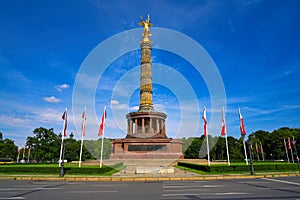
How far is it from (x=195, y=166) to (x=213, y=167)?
4413mm

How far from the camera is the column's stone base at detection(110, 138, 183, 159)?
3272 centimetres

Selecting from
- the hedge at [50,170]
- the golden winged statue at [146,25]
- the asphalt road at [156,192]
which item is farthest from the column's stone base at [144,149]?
the golden winged statue at [146,25]

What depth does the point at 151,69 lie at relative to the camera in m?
45.6

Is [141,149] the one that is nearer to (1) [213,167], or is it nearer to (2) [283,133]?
(1) [213,167]

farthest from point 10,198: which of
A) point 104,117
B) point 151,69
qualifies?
point 151,69

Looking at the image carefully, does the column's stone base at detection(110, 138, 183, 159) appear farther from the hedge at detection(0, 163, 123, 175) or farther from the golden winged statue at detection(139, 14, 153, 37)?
the golden winged statue at detection(139, 14, 153, 37)

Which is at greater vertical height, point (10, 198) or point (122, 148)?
point (122, 148)

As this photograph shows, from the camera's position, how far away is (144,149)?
33438 mm

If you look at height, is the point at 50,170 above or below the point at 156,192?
above

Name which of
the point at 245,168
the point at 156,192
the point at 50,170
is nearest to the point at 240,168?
the point at 245,168

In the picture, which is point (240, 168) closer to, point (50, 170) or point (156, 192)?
point (156, 192)

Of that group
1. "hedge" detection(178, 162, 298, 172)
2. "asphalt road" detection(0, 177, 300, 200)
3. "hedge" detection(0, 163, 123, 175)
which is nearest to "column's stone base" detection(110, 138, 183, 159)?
"hedge" detection(178, 162, 298, 172)

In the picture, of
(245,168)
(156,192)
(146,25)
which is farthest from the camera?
(146,25)

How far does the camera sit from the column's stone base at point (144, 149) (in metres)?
32.7
